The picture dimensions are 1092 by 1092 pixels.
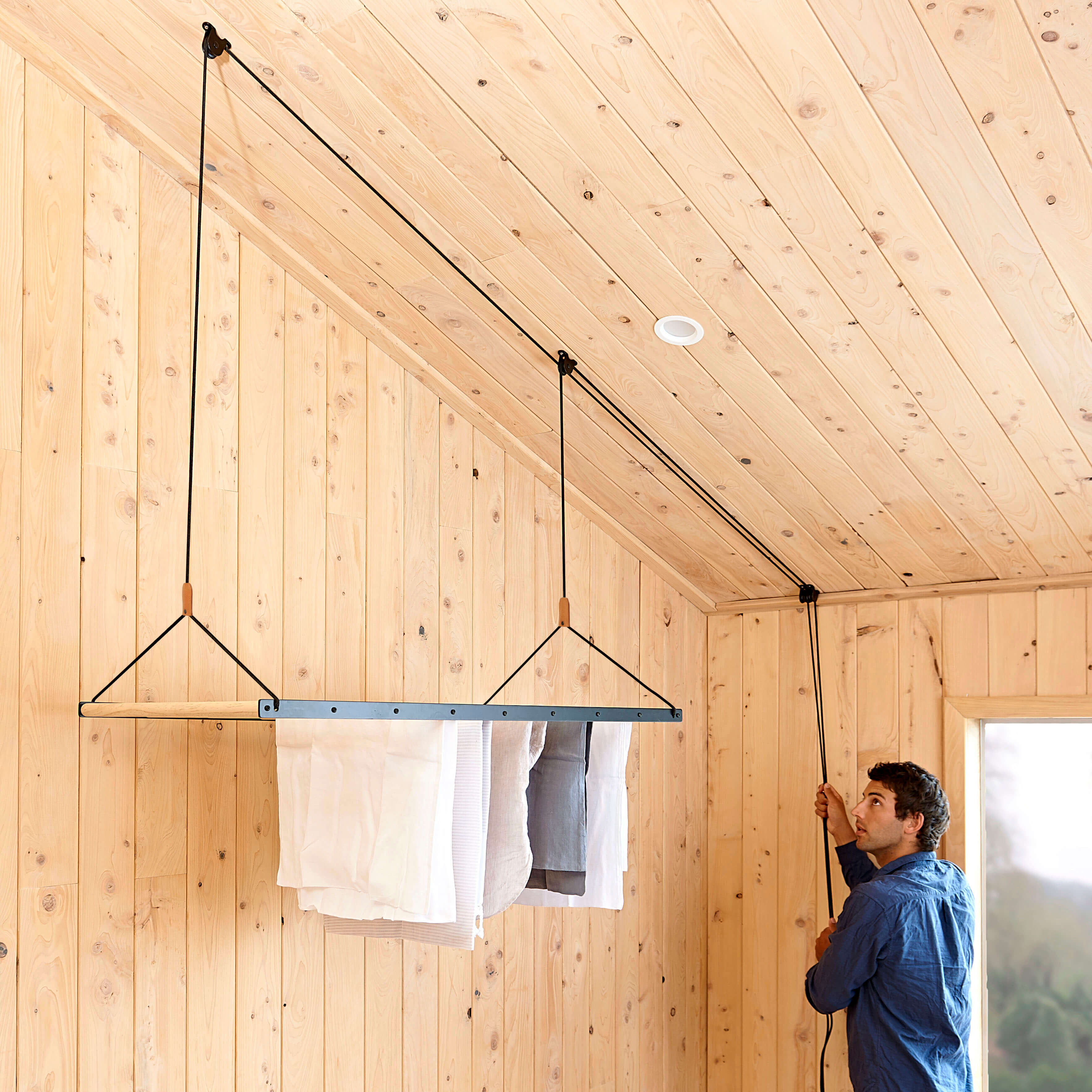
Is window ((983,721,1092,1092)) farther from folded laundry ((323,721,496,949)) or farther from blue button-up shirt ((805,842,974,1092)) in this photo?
folded laundry ((323,721,496,949))

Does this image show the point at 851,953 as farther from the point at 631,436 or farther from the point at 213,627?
the point at 213,627

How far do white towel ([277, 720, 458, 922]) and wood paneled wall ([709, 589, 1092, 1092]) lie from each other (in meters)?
1.79

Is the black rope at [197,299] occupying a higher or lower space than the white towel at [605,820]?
higher

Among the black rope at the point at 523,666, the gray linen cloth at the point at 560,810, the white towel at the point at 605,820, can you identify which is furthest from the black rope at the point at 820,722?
the gray linen cloth at the point at 560,810

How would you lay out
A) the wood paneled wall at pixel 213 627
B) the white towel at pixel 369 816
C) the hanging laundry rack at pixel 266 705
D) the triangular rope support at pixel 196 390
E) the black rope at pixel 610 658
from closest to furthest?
the hanging laundry rack at pixel 266 705, the white towel at pixel 369 816, the triangular rope support at pixel 196 390, the wood paneled wall at pixel 213 627, the black rope at pixel 610 658

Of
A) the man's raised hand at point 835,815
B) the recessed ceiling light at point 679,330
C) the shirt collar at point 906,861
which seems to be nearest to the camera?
the recessed ceiling light at point 679,330

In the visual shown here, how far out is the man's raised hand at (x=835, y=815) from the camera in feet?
10.8

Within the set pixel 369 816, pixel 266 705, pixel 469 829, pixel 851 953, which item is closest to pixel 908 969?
pixel 851 953

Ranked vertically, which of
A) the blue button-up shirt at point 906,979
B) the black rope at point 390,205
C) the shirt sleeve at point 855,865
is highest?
the black rope at point 390,205

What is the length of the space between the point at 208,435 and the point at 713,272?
48.6 inches

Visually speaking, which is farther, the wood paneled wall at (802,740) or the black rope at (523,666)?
the wood paneled wall at (802,740)

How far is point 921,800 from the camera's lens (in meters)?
2.96

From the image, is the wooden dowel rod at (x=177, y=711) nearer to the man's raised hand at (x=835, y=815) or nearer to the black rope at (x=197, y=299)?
the black rope at (x=197, y=299)

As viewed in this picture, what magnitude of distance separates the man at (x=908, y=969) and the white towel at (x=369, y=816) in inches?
51.6
